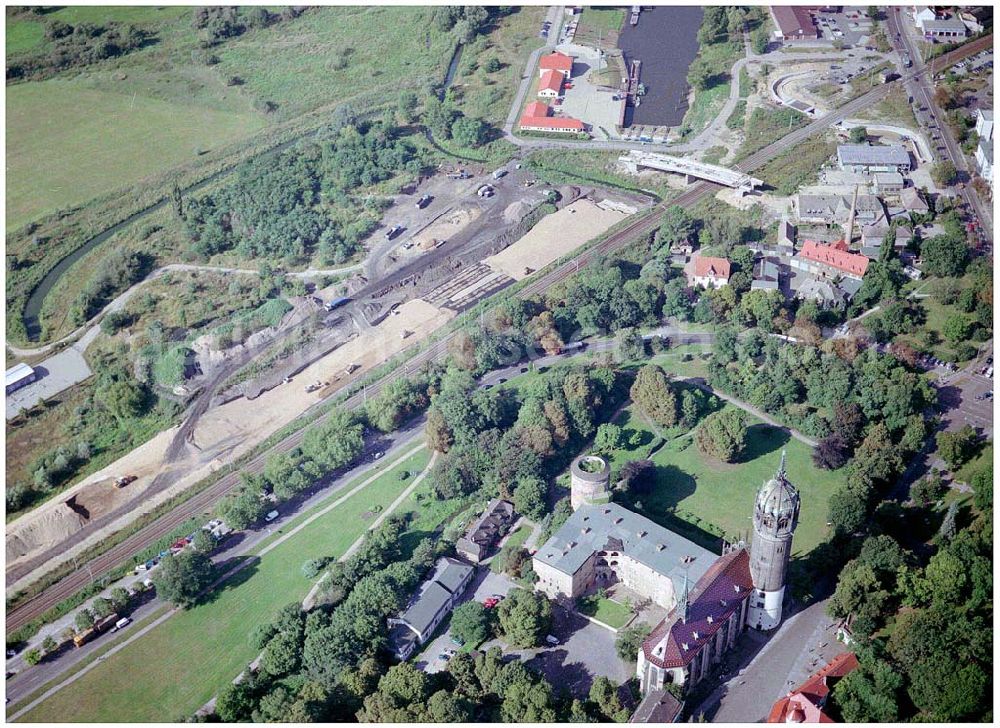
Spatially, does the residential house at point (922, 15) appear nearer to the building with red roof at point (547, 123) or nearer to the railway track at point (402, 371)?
the railway track at point (402, 371)

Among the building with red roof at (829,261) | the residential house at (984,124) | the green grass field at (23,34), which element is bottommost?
the building with red roof at (829,261)

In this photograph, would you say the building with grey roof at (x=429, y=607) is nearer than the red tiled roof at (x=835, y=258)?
Yes

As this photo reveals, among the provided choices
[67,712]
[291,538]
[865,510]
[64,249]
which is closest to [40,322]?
[64,249]

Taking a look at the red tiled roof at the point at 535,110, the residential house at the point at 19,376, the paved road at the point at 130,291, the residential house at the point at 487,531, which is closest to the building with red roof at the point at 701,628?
the residential house at the point at 487,531

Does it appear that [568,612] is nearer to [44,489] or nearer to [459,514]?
[459,514]

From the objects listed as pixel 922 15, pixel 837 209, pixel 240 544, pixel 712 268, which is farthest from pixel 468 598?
pixel 922 15

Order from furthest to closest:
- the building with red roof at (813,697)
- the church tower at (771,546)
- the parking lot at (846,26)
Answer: the parking lot at (846,26)
the church tower at (771,546)
the building with red roof at (813,697)

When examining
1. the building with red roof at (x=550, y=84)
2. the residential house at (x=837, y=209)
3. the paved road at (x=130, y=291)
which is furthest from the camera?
the building with red roof at (x=550, y=84)
